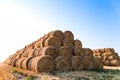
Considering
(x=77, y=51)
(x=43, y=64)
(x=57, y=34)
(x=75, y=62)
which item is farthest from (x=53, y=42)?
(x=43, y=64)

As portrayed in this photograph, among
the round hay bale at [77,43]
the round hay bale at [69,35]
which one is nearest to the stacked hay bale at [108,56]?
the round hay bale at [77,43]

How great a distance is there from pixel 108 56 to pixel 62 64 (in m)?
17.6

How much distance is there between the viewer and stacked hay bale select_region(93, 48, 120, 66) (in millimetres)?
31837

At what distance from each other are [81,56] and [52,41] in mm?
2974

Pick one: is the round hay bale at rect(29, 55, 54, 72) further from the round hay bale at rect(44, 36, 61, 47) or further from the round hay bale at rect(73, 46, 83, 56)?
the round hay bale at rect(73, 46, 83, 56)

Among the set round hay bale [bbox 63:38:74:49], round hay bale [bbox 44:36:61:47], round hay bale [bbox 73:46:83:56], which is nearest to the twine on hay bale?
round hay bale [bbox 73:46:83:56]

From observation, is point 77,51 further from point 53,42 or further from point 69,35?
point 69,35

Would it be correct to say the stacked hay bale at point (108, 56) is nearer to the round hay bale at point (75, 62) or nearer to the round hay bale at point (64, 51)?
the round hay bale at point (64, 51)

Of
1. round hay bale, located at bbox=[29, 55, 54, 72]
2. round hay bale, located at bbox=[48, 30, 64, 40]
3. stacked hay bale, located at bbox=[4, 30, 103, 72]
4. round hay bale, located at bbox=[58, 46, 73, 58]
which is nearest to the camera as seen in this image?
round hay bale, located at bbox=[29, 55, 54, 72]

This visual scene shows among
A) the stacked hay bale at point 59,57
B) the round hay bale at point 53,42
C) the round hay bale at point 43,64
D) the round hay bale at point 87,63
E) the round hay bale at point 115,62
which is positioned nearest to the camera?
the round hay bale at point 43,64

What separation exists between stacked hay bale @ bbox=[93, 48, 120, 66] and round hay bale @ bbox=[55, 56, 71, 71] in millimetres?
15871

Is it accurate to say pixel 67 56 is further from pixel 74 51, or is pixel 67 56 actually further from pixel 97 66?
pixel 97 66

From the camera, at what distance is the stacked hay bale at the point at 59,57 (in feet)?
54.9

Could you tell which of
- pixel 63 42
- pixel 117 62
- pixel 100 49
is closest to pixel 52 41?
pixel 63 42
